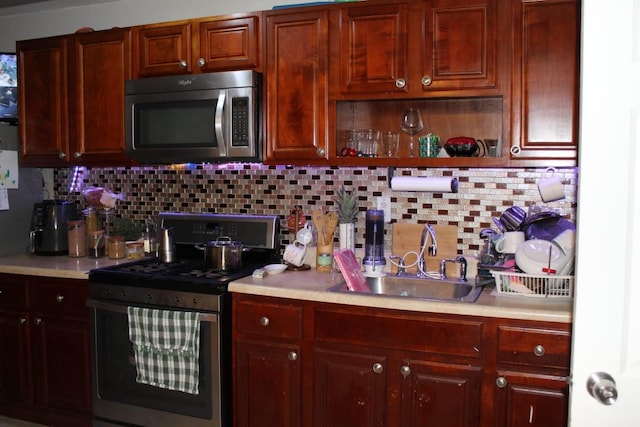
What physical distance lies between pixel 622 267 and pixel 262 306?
61.1 inches

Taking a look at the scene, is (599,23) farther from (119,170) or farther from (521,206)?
(119,170)

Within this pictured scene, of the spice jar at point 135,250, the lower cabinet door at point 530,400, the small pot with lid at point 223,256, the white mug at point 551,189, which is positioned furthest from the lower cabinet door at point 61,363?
the white mug at point 551,189

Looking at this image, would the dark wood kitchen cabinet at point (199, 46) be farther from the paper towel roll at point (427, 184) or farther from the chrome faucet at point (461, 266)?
the chrome faucet at point (461, 266)

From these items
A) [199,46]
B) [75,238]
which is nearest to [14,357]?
[75,238]

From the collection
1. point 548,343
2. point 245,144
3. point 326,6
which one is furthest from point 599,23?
point 245,144

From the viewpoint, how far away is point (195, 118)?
284 cm

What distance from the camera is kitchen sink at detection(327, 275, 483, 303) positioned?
8.16ft

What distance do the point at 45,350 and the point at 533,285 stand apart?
2.47 meters

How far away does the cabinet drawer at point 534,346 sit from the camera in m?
1.99

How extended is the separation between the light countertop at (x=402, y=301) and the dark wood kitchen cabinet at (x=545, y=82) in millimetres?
Answer: 624

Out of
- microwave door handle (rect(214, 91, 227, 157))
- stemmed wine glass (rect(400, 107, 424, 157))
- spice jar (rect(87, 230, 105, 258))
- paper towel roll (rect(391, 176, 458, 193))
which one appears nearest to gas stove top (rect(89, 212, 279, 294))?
spice jar (rect(87, 230, 105, 258))

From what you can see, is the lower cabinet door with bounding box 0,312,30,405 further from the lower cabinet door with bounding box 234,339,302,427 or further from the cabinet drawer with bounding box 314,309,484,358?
the cabinet drawer with bounding box 314,309,484,358

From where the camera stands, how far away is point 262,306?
7.93 feet

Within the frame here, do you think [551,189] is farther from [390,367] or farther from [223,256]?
[223,256]
